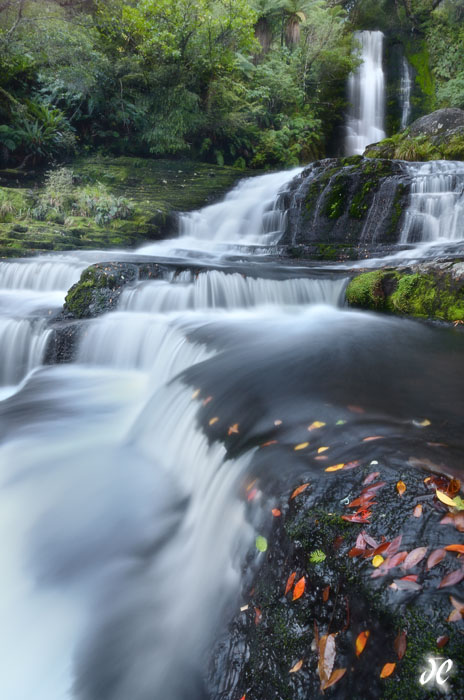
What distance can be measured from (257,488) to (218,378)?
1708mm

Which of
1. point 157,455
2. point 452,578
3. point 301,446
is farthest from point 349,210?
point 452,578

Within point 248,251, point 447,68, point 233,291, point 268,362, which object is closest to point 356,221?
point 248,251

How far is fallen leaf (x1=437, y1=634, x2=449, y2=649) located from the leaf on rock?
0.84m

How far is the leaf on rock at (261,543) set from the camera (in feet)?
6.05

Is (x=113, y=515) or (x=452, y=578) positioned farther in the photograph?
(x=113, y=515)

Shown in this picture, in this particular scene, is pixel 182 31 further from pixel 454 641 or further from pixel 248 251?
pixel 454 641

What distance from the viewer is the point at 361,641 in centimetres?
127

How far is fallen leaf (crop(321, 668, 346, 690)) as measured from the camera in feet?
4.19

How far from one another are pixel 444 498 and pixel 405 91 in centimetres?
2752

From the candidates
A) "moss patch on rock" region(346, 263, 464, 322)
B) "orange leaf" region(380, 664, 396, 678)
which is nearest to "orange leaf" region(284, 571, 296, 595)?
"orange leaf" region(380, 664, 396, 678)

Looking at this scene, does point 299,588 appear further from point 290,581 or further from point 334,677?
point 334,677

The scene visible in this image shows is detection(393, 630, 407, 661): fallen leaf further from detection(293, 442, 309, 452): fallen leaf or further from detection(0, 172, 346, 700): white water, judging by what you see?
detection(293, 442, 309, 452): fallen leaf

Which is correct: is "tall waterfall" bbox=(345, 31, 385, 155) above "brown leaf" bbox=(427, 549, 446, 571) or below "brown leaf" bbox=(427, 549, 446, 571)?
above

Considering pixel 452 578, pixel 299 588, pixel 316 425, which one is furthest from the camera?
pixel 316 425
